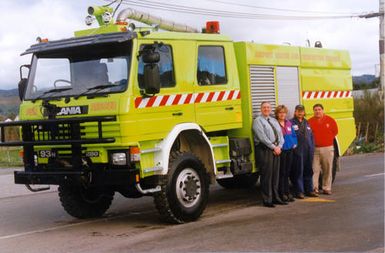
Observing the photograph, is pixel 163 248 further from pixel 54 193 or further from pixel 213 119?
pixel 54 193

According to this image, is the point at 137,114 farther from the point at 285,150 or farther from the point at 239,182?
the point at 239,182

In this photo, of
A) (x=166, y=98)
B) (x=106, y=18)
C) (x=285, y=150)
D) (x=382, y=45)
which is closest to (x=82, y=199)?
(x=166, y=98)

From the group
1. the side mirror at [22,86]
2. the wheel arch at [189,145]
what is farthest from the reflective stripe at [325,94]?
the side mirror at [22,86]

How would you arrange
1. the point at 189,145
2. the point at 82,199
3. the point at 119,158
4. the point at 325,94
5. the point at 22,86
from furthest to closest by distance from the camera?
the point at 325,94, the point at 82,199, the point at 189,145, the point at 22,86, the point at 119,158

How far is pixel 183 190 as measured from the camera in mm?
8711

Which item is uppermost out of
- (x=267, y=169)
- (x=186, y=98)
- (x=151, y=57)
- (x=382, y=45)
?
(x=382, y=45)

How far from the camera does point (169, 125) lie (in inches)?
341

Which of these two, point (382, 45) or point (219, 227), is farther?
point (382, 45)

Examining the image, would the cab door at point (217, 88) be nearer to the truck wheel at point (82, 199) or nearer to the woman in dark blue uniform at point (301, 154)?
the woman in dark blue uniform at point (301, 154)

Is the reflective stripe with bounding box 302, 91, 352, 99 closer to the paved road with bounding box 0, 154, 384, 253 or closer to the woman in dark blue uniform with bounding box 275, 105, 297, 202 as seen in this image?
the woman in dark blue uniform with bounding box 275, 105, 297, 202

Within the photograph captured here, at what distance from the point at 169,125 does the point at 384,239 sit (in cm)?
328

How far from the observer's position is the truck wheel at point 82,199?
9633 mm

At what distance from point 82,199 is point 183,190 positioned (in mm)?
1955

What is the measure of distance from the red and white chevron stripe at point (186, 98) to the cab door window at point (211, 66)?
19 centimetres
